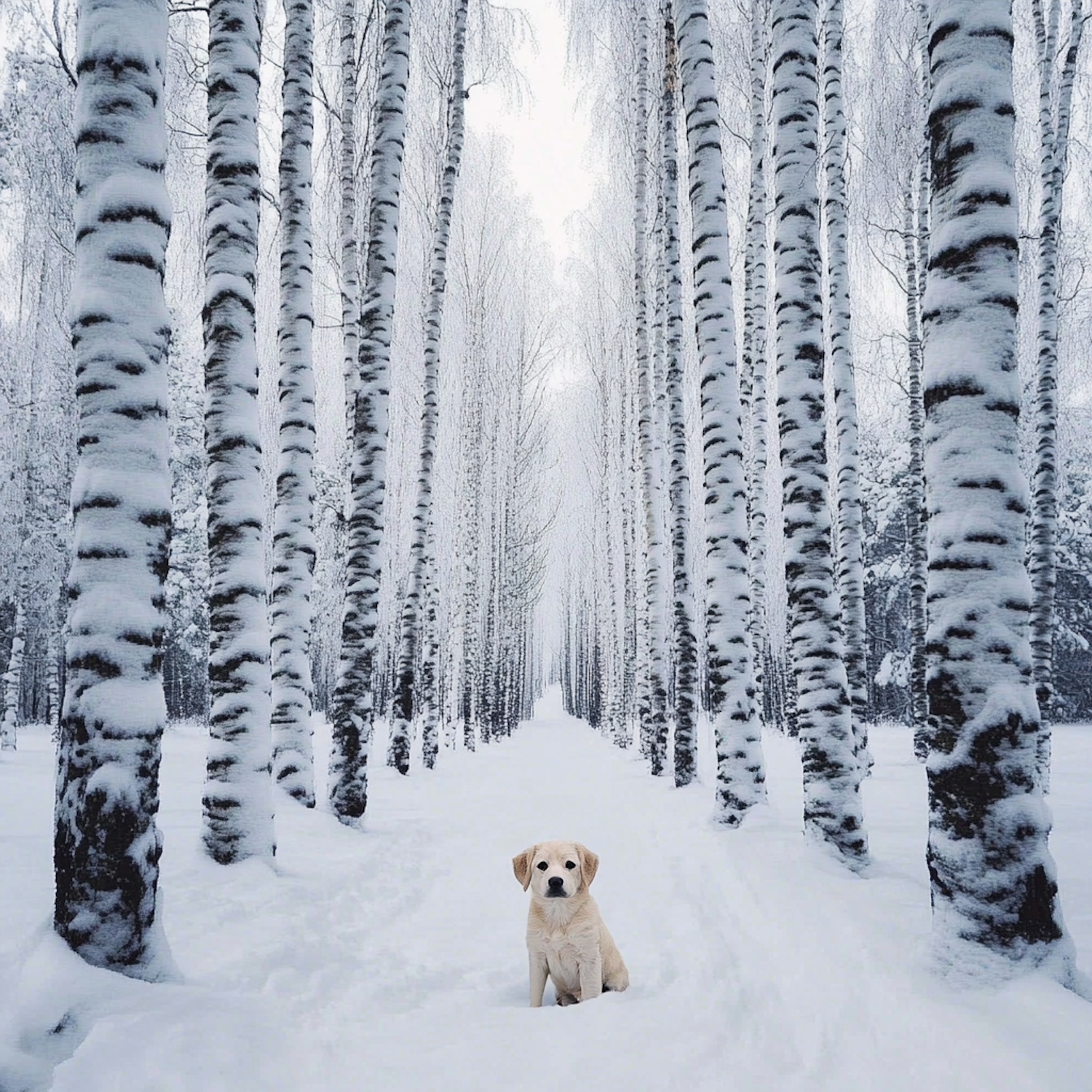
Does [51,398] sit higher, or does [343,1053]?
[51,398]

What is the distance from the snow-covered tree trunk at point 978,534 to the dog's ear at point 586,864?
1.24 meters

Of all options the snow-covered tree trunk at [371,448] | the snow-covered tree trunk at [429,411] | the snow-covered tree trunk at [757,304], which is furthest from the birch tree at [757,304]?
the snow-covered tree trunk at [371,448]

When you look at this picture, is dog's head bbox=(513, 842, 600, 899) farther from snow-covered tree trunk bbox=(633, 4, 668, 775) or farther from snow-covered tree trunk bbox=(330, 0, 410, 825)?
→ snow-covered tree trunk bbox=(633, 4, 668, 775)

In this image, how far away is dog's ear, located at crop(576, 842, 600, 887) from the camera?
2826 mm

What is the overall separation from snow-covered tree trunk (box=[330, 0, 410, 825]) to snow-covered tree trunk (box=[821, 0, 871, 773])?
480 cm

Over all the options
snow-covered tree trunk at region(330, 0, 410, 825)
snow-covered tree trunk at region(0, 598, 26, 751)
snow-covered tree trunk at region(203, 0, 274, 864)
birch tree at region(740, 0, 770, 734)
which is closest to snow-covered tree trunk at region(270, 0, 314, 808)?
snow-covered tree trunk at region(330, 0, 410, 825)

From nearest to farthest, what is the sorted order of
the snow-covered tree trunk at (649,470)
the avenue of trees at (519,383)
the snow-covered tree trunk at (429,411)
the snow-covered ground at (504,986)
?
1. the snow-covered ground at (504,986)
2. the avenue of trees at (519,383)
3. the snow-covered tree trunk at (429,411)
4. the snow-covered tree trunk at (649,470)

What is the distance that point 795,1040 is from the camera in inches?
95.0

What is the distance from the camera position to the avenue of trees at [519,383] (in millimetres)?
2504

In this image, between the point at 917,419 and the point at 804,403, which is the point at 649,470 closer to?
the point at 917,419

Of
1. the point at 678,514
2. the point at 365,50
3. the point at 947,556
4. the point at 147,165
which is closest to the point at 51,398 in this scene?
the point at 365,50

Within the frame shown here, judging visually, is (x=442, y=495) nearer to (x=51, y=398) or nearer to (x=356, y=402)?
(x=51, y=398)

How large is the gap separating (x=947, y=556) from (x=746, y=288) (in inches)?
368

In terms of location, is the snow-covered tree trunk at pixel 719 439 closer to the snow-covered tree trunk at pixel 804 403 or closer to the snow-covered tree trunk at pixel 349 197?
the snow-covered tree trunk at pixel 804 403
